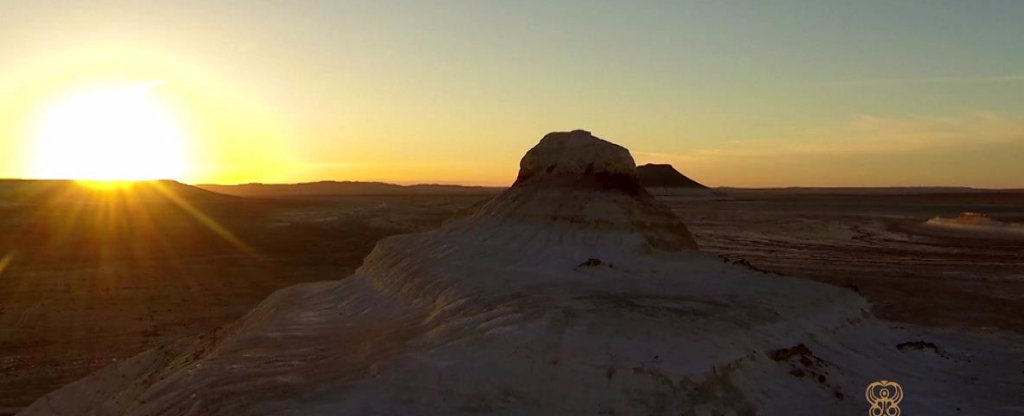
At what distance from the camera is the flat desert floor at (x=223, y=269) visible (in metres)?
12.2

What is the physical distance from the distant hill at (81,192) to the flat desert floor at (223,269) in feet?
35.6

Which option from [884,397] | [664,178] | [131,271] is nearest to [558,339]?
[884,397]

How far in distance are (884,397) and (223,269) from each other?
733 inches

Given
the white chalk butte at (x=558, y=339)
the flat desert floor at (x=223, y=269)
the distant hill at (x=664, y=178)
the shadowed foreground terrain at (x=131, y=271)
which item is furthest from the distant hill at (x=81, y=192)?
the distant hill at (x=664, y=178)

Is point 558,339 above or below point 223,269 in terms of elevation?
above

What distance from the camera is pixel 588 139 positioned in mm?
11953

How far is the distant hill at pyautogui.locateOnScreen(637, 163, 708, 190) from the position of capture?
405ft

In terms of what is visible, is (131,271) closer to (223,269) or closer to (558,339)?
(223,269)

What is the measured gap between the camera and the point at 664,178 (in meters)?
128

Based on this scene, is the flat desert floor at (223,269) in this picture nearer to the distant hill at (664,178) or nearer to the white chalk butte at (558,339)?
the white chalk butte at (558,339)

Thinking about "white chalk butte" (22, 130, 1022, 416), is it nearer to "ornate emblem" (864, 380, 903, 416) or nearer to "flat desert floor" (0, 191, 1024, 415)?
"ornate emblem" (864, 380, 903, 416)

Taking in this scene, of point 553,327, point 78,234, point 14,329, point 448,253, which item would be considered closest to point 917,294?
point 448,253

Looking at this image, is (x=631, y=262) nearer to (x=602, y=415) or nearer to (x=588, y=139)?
(x=588, y=139)

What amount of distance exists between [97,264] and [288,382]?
18903 millimetres
